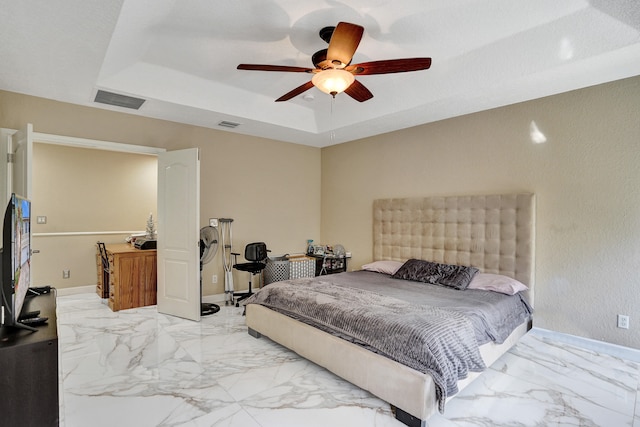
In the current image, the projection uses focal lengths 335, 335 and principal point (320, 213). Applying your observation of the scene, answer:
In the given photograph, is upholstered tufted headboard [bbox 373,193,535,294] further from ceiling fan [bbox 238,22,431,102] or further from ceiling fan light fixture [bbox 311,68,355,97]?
ceiling fan light fixture [bbox 311,68,355,97]

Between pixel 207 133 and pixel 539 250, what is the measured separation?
4333 millimetres

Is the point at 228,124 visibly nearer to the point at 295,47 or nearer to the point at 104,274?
the point at 295,47

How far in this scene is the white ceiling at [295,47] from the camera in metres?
2.31

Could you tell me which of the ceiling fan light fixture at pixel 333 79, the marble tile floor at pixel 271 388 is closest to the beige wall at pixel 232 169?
the marble tile floor at pixel 271 388

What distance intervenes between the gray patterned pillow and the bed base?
67 cm

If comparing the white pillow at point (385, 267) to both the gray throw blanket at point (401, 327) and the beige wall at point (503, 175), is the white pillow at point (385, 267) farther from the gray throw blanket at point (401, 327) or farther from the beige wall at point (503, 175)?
the gray throw blanket at point (401, 327)

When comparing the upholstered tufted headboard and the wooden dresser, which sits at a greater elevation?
the upholstered tufted headboard

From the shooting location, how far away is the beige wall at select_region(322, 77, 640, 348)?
118 inches

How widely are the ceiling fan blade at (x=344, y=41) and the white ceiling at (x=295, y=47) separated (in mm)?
415

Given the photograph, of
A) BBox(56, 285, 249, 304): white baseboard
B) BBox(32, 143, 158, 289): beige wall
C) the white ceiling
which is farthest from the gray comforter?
BBox(32, 143, 158, 289): beige wall

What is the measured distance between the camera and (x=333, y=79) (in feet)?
8.15

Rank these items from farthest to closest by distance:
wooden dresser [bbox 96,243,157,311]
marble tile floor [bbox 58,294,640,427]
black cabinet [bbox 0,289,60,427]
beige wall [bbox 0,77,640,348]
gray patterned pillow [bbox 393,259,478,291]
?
wooden dresser [bbox 96,243,157,311] → gray patterned pillow [bbox 393,259,478,291] → beige wall [bbox 0,77,640,348] → marble tile floor [bbox 58,294,640,427] → black cabinet [bbox 0,289,60,427]

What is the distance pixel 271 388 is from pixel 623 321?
3148 mm

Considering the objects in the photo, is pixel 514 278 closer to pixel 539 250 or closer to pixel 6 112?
pixel 539 250
